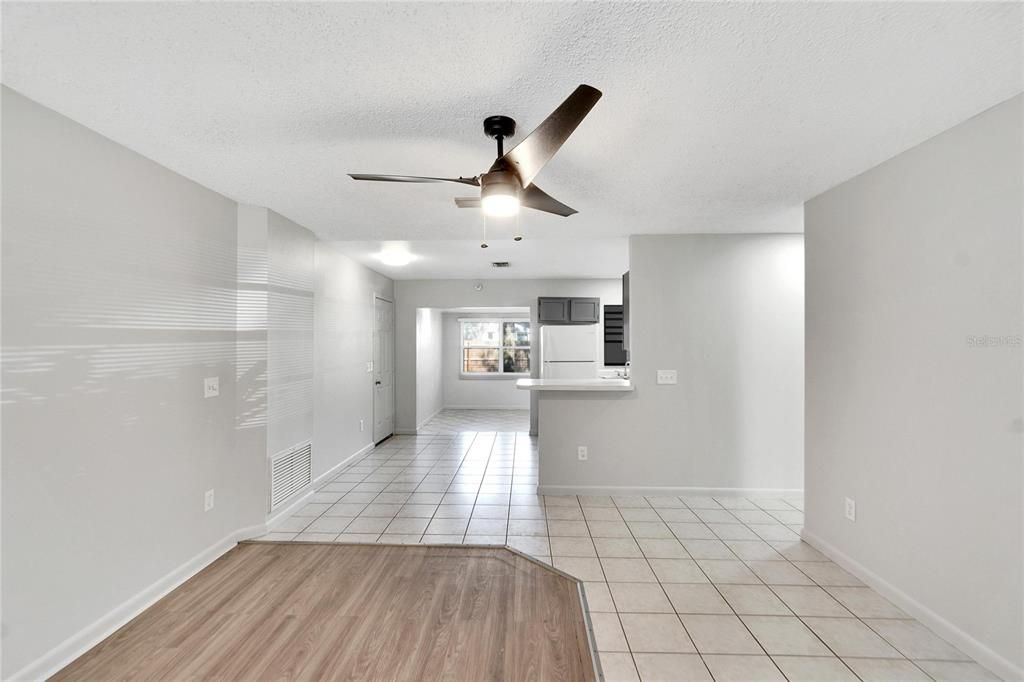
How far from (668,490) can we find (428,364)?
4903 mm

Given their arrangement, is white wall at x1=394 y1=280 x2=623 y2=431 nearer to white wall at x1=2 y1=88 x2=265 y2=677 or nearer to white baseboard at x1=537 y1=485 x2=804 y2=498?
white baseboard at x1=537 y1=485 x2=804 y2=498

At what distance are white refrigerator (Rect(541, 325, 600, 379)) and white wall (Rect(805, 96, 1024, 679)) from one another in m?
3.33

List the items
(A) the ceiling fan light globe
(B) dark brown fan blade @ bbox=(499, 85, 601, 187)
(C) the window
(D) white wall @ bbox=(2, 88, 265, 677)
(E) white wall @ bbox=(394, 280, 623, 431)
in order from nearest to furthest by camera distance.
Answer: (B) dark brown fan blade @ bbox=(499, 85, 601, 187) → (D) white wall @ bbox=(2, 88, 265, 677) → (A) the ceiling fan light globe → (E) white wall @ bbox=(394, 280, 623, 431) → (C) the window

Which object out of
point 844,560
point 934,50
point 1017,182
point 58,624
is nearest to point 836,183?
point 1017,182

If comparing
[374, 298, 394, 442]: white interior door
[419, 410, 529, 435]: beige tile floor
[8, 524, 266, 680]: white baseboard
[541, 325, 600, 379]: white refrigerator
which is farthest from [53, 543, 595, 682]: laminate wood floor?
[419, 410, 529, 435]: beige tile floor

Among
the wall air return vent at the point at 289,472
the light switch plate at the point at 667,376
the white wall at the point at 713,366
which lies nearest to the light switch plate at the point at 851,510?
the white wall at the point at 713,366

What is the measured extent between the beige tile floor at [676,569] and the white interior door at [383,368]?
1.35m

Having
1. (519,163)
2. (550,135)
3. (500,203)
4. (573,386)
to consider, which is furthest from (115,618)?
(573,386)

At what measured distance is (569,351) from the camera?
5984 mm

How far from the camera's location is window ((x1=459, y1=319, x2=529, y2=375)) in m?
9.17

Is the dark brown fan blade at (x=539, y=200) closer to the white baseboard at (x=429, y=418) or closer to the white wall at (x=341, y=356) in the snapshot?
the white wall at (x=341, y=356)

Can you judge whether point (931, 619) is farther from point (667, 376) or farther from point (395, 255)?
point (395, 255)

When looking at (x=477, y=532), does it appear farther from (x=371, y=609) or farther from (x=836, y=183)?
(x=836, y=183)

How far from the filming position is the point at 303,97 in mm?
1711
